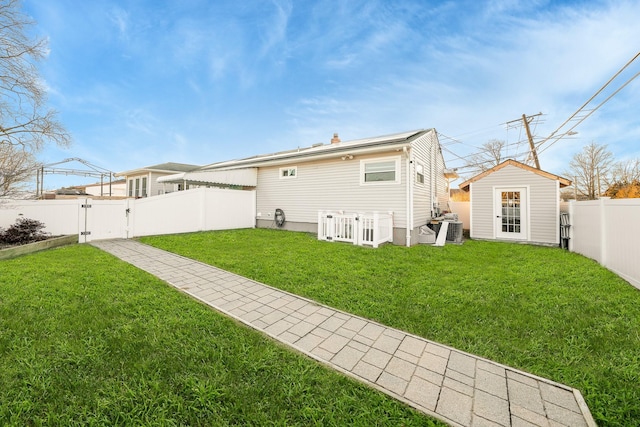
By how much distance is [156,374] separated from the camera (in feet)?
7.14

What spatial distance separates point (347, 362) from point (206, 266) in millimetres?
4326

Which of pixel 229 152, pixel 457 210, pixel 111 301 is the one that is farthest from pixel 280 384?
pixel 229 152

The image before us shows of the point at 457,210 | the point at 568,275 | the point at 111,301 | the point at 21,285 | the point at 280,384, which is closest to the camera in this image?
the point at 280,384

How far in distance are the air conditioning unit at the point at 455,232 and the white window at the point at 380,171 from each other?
2.97 metres

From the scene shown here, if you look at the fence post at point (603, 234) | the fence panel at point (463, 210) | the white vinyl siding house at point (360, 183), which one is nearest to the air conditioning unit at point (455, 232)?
the white vinyl siding house at point (360, 183)

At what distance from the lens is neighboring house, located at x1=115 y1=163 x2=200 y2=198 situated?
59.6ft

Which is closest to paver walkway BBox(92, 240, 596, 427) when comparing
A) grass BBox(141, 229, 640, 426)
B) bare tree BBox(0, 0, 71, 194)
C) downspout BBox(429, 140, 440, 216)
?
grass BBox(141, 229, 640, 426)

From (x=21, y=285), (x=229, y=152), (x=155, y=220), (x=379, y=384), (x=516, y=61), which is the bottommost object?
(x=379, y=384)

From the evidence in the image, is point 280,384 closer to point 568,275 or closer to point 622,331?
point 622,331

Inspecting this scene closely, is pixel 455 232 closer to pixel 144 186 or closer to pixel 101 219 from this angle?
pixel 101 219

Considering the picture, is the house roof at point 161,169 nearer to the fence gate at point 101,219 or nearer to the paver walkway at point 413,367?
the fence gate at point 101,219

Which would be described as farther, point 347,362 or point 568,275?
point 568,275

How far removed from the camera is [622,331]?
3.00 metres

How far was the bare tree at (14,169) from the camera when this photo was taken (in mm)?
8000
